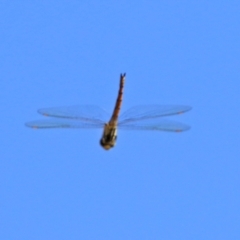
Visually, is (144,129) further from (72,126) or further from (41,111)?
(41,111)

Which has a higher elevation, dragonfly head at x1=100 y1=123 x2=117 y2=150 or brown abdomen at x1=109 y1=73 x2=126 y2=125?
brown abdomen at x1=109 y1=73 x2=126 y2=125

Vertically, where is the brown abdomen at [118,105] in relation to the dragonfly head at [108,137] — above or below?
above

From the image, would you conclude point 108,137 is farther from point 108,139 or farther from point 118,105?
point 118,105

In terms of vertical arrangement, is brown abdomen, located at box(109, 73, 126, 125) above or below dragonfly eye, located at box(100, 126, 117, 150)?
above

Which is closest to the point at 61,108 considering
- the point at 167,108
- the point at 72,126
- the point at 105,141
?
the point at 72,126
